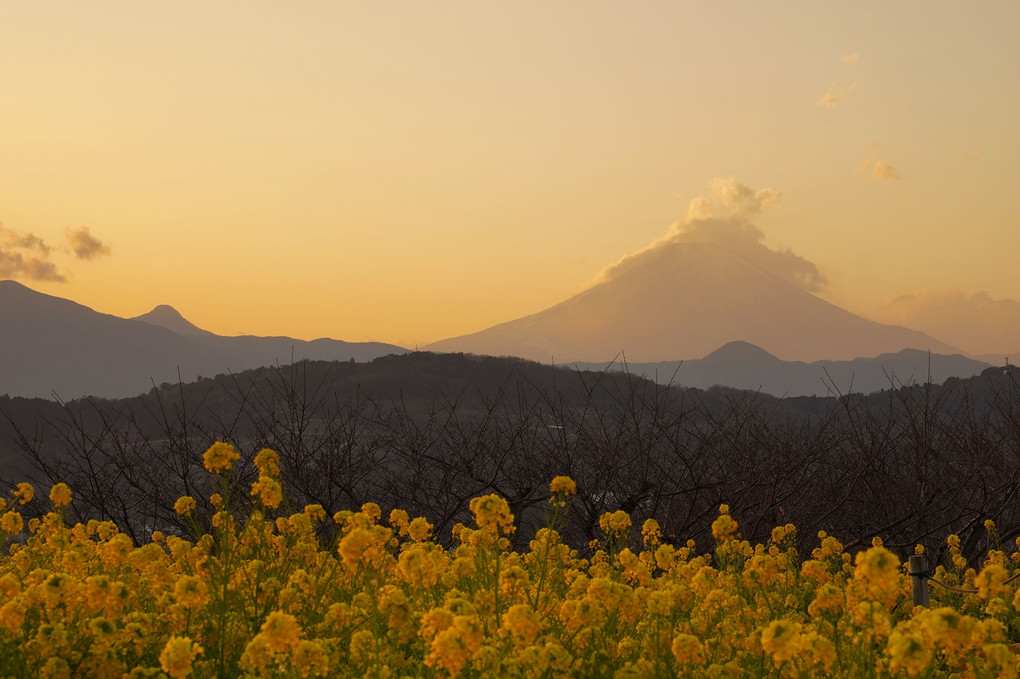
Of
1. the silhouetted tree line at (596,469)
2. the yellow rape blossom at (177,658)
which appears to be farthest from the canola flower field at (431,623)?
the silhouetted tree line at (596,469)

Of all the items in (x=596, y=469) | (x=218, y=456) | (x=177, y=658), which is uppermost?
(x=218, y=456)

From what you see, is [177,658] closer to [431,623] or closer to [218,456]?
[431,623]

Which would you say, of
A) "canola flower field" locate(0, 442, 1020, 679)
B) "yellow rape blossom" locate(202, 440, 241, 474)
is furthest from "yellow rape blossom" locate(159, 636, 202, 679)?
"yellow rape blossom" locate(202, 440, 241, 474)

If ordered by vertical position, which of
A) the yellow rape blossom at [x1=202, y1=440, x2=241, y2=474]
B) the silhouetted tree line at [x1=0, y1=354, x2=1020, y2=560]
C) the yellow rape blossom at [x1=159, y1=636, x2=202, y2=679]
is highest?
the yellow rape blossom at [x1=202, y1=440, x2=241, y2=474]

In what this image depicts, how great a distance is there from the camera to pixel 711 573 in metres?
7.54

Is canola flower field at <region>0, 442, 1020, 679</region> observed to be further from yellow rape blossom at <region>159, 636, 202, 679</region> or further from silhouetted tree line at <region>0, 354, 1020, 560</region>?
silhouetted tree line at <region>0, 354, 1020, 560</region>

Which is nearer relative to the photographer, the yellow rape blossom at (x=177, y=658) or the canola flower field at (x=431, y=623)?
the canola flower field at (x=431, y=623)

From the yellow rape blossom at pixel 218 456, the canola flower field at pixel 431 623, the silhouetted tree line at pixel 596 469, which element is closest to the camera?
the canola flower field at pixel 431 623

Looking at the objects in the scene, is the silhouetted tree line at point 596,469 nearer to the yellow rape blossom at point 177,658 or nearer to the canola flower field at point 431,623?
the canola flower field at point 431,623

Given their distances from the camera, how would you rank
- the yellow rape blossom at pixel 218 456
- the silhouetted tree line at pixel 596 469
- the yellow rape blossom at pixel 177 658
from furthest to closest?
the silhouetted tree line at pixel 596 469
the yellow rape blossom at pixel 218 456
the yellow rape blossom at pixel 177 658

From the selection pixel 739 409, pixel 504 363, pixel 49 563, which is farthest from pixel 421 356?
pixel 49 563

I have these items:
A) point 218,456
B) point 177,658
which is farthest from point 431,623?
point 218,456

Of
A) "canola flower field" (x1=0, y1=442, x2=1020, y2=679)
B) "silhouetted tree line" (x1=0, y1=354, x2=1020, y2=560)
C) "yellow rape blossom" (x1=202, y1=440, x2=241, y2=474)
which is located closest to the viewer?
"canola flower field" (x1=0, y1=442, x2=1020, y2=679)

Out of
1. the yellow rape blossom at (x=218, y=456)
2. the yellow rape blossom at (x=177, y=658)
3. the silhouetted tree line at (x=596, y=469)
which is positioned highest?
the yellow rape blossom at (x=218, y=456)
